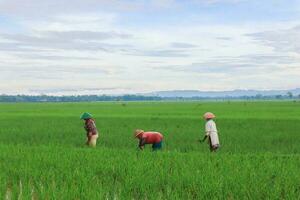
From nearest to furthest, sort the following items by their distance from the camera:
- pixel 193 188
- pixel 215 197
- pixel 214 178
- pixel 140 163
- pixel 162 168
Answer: pixel 215 197 < pixel 193 188 < pixel 214 178 < pixel 162 168 < pixel 140 163

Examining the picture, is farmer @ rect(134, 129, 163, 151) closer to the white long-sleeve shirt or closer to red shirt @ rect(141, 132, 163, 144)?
red shirt @ rect(141, 132, 163, 144)

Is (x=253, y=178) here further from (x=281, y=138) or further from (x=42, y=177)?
(x=281, y=138)

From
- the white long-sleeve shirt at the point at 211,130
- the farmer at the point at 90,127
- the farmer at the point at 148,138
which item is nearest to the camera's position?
the farmer at the point at 148,138

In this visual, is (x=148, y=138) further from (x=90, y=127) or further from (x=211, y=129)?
(x=90, y=127)

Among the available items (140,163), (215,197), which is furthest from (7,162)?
(215,197)

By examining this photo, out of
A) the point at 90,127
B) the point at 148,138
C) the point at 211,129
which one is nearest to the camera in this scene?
the point at 148,138

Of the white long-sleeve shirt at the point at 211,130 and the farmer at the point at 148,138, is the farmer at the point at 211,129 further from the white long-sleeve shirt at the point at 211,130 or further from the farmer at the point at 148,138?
the farmer at the point at 148,138

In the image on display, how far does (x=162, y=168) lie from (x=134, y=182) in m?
0.98

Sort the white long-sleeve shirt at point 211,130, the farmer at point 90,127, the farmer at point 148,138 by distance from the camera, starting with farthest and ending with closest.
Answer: the farmer at point 90,127 < the white long-sleeve shirt at point 211,130 < the farmer at point 148,138

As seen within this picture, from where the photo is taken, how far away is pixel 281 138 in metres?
15.1

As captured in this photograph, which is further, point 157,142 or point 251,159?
point 157,142

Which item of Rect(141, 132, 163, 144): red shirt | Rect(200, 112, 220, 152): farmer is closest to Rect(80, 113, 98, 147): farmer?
Rect(141, 132, 163, 144): red shirt

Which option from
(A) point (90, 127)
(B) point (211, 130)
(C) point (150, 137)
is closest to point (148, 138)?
(C) point (150, 137)

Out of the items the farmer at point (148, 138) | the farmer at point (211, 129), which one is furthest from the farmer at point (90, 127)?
the farmer at point (211, 129)
